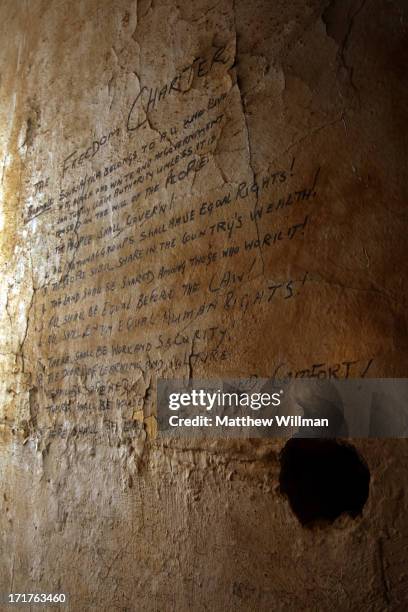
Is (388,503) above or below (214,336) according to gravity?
below

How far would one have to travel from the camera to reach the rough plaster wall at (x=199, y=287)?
67.5 inches

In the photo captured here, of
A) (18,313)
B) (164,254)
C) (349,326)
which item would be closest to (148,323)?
(164,254)

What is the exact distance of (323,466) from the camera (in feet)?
6.33

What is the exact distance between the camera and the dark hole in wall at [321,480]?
1794 mm

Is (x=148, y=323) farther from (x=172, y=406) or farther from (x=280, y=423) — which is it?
(x=280, y=423)

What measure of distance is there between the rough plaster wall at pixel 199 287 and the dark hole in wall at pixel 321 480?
0.06 metres

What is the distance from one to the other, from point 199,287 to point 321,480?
0.84 m

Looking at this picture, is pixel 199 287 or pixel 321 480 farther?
pixel 199 287

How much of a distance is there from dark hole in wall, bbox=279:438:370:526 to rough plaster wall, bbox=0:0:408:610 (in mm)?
56

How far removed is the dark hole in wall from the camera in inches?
70.6

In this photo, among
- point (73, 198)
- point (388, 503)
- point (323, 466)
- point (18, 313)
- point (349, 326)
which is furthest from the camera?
point (18, 313)

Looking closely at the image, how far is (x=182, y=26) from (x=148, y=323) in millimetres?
1352

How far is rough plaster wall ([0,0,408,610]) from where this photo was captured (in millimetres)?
1715

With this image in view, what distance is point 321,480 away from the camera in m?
1.94
